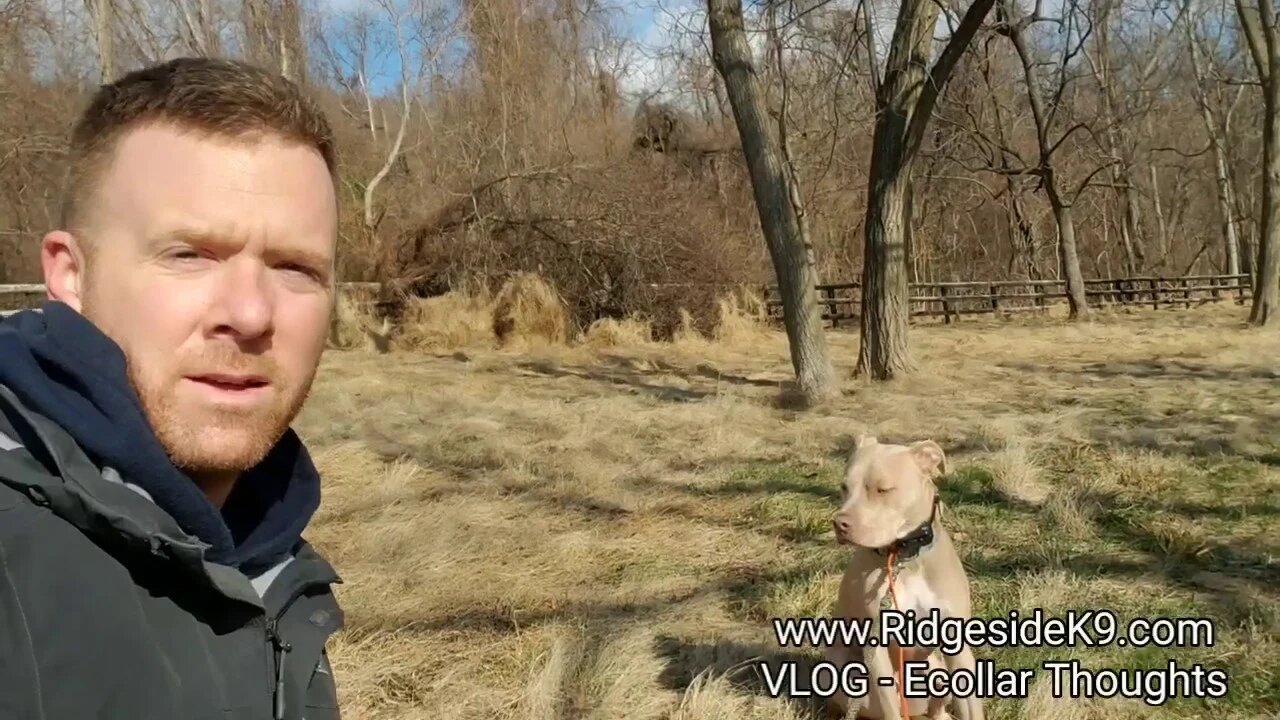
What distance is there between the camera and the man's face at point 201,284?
1.14 m

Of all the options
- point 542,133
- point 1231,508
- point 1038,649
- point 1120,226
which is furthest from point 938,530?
point 1120,226

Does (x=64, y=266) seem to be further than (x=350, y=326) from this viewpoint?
No

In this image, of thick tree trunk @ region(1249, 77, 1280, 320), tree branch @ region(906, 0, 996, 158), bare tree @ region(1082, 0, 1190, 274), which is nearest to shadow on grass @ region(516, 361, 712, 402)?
tree branch @ region(906, 0, 996, 158)

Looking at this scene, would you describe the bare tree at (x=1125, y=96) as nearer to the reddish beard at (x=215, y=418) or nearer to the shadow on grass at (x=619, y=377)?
the shadow on grass at (x=619, y=377)

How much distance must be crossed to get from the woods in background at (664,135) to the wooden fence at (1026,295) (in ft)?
7.03

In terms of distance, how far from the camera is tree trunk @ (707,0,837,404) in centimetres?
889

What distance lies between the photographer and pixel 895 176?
924 cm

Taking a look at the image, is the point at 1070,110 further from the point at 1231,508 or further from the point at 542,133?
the point at 1231,508

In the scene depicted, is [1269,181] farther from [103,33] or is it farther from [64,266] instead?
[103,33]

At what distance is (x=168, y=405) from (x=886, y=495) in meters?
2.25

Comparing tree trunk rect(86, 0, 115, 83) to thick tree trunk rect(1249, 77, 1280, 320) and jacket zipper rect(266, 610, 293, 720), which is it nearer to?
jacket zipper rect(266, 610, 293, 720)

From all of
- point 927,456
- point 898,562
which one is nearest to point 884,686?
point 898,562

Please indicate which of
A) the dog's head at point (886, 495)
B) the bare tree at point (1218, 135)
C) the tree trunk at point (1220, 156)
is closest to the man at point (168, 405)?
the dog's head at point (886, 495)

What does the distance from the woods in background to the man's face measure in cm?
793
